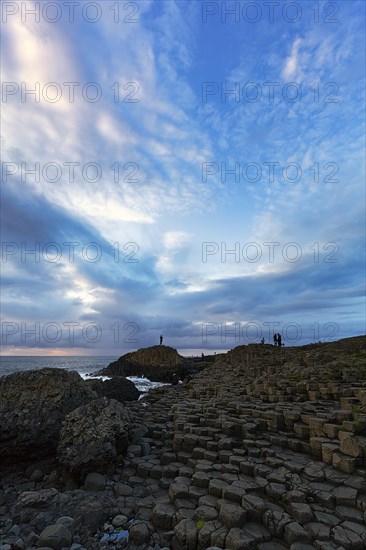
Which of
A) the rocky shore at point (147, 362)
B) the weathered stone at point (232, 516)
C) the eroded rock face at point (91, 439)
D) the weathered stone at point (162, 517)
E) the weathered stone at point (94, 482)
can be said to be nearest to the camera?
the weathered stone at point (232, 516)

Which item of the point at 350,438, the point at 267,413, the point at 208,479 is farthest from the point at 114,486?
the point at 350,438

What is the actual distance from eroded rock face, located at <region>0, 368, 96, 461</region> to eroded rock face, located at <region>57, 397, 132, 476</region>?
94 centimetres

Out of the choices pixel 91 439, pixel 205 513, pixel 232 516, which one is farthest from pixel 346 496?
pixel 91 439

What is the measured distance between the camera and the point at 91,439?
781cm

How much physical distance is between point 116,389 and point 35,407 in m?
10.1

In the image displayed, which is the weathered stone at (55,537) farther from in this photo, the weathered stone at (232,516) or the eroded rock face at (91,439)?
the weathered stone at (232,516)

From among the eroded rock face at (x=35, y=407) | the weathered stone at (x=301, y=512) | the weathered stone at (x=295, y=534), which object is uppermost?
the eroded rock face at (x=35, y=407)

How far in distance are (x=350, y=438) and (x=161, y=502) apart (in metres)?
4.20

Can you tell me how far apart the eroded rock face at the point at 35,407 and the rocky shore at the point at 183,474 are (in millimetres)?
33

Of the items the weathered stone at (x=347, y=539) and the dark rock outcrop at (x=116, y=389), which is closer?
the weathered stone at (x=347, y=539)

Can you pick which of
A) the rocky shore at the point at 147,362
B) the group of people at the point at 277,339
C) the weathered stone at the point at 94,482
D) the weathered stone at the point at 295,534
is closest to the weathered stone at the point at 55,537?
the weathered stone at the point at 94,482

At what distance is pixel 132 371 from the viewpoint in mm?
57938

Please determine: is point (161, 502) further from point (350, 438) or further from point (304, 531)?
point (350, 438)

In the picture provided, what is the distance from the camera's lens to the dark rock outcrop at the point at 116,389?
18.2 m
